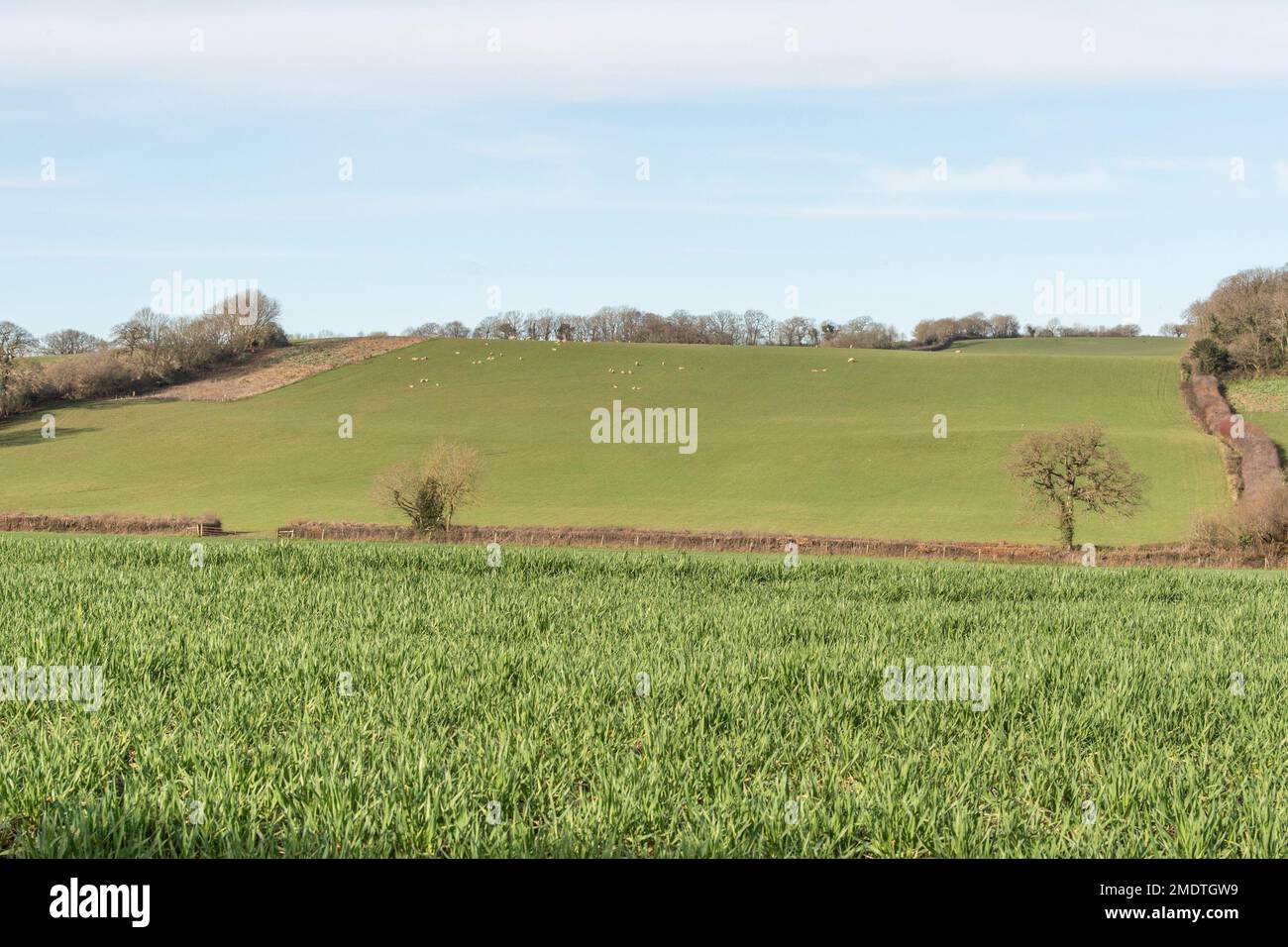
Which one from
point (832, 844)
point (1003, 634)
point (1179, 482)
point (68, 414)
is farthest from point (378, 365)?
point (832, 844)

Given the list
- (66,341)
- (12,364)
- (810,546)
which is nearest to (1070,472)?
(810,546)

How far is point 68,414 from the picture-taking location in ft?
323

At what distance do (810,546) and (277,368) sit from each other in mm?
92474

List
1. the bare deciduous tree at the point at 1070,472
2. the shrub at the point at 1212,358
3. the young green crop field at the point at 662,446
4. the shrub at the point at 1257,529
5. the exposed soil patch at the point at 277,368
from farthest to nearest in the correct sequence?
the exposed soil patch at the point at 277,368, the shrub at the point at 1212,358, the young green crop field at the point at 662,446, the bare deciduous tree at the point at 1070,472, the shrub at the point at 1257,529

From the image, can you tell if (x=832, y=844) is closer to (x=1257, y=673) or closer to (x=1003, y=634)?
(x=1257, y=673)

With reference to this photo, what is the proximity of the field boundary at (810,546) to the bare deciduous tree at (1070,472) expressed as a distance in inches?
289

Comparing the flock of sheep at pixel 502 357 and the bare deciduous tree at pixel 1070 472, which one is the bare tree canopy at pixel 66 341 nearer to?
the flock of sheep at pixel 502 357

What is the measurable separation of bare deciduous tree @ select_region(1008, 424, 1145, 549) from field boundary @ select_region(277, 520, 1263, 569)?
7352mm

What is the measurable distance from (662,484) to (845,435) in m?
19.3

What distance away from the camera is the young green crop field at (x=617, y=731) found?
6445mm

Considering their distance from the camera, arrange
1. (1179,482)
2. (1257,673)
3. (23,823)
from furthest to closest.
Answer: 1. (1179,482)
2. (1257,673)
3. (23,823)

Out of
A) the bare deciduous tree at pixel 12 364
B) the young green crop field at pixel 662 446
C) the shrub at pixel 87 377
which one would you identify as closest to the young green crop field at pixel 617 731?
the young green crop field at pixel 662 446
